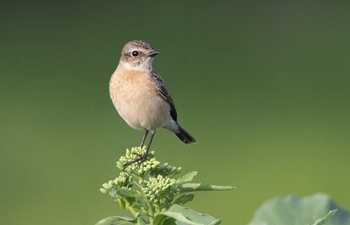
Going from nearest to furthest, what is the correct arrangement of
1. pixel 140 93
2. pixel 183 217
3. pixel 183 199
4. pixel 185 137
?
pixel 183 217 → pixel 183 199 → pixel 140 93 → pixel 185 137

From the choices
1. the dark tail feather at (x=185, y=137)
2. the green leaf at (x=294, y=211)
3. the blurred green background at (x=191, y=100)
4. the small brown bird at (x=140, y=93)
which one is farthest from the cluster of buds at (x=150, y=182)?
the blurred green background at (x=191, y=100)

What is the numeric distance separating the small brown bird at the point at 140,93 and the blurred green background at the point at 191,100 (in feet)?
10.8

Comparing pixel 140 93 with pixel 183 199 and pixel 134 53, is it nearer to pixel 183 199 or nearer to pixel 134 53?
pixel 134 53

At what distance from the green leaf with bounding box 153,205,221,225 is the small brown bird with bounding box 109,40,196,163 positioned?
174 cm

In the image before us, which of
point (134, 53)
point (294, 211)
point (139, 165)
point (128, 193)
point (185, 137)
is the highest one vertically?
point (134, 53)

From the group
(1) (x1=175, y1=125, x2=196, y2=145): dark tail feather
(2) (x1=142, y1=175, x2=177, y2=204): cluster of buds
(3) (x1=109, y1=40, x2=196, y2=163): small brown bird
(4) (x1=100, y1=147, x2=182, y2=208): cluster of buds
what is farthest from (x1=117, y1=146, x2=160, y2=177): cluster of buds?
(1) (x1=175, y1=125, x2=196, y2=145): dark tail feather

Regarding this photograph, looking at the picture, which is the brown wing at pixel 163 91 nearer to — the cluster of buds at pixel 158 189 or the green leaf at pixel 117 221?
the cluster of buds at pixel 158 189

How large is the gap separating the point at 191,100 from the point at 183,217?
27.9 ft

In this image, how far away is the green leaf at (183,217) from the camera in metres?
2.06

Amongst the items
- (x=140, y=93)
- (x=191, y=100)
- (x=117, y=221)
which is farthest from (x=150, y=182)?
(x=191, y=100)

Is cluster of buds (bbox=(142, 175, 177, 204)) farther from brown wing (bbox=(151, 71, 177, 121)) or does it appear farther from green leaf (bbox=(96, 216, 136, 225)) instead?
brown wing (bbox=(151, 71, 177, 121))

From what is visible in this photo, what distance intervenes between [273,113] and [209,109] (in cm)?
75

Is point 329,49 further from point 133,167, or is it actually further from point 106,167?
point 133,167

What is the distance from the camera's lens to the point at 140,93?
414cm
